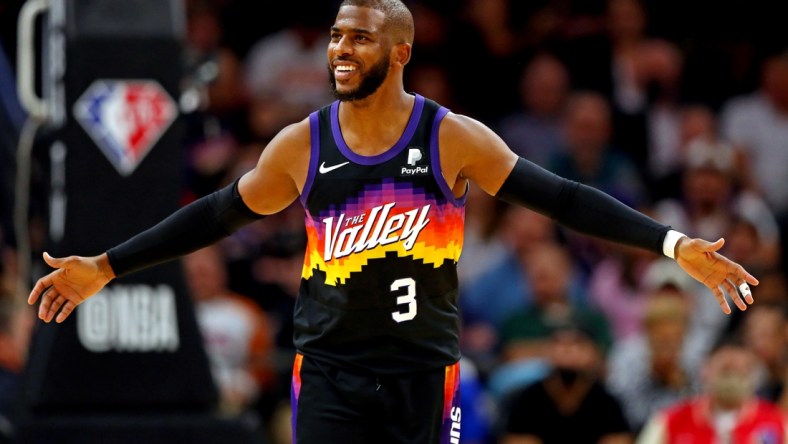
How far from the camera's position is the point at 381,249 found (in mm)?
5207

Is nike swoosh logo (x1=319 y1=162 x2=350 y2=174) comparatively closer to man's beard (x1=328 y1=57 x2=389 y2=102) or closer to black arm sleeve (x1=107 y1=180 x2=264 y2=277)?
man's beard (x1=328 y1=57 x2=389 y2=102)

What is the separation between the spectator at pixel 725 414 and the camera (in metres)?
9.01

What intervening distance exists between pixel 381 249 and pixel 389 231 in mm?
68

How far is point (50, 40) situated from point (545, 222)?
4578mm

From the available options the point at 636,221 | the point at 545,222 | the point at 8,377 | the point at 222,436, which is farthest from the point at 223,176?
the point at 636,221

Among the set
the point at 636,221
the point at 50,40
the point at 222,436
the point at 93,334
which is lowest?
the point at 222,436

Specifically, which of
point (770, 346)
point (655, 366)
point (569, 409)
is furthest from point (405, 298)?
point (770, 346)

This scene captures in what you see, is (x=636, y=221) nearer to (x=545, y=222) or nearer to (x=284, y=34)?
(x=545, y=222)

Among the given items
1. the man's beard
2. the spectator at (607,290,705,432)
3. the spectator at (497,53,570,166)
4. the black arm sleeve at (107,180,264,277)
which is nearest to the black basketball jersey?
the man's beard

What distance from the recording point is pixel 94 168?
7.55 metres

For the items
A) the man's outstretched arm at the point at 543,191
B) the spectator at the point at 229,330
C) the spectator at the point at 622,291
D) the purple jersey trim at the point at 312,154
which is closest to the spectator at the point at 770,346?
the spectator at the point at 622,291

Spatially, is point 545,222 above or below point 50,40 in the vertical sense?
below

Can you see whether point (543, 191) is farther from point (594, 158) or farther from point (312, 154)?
point (594, 158)

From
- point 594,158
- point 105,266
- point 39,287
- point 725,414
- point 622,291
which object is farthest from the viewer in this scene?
point 594,158
